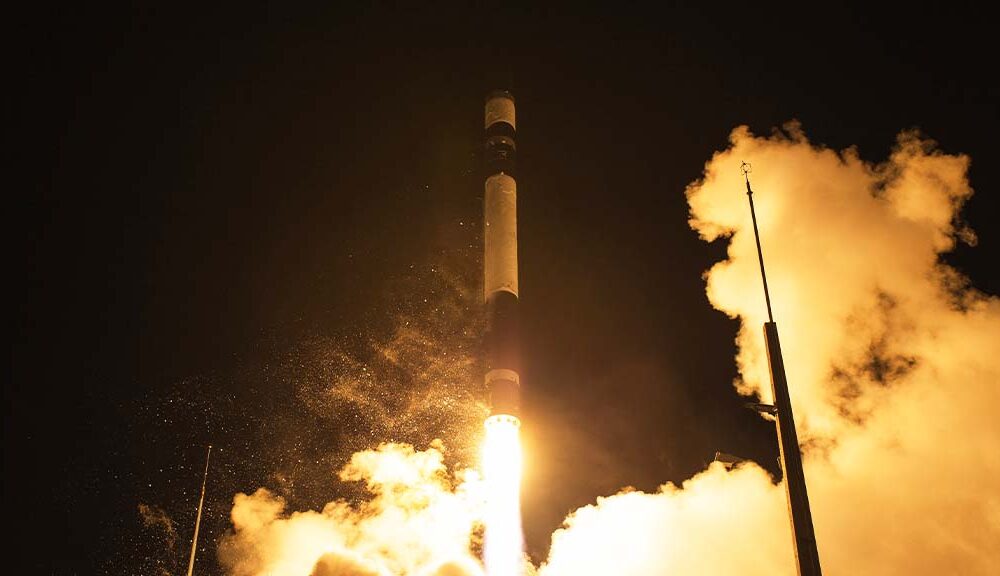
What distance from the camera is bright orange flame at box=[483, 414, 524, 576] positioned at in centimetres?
2038

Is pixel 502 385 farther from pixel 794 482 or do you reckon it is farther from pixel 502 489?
pixel 794 482

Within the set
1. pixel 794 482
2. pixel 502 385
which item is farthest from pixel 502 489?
pixel 794 482

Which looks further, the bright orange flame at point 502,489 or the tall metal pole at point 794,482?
the bright orange flame at point 502,489

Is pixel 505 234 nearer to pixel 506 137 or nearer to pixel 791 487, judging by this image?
pixel 506 137

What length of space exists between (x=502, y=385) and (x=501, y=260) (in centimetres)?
394

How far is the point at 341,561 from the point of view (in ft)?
67.3

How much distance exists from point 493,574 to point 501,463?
3.12 m

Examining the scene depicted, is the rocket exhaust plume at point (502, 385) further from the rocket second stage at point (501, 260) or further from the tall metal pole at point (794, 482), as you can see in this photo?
the tall metal pole at point (794, 482)

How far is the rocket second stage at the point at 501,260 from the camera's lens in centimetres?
2070

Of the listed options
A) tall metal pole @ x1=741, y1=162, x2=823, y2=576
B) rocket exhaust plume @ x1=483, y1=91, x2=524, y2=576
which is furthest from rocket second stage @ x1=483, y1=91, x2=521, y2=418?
tall metal pole @ x1=741, y1=162, x2=823, y2=576

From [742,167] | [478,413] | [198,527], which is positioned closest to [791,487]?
[742,167]

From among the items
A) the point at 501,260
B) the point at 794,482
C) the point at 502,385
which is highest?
the point at 501,260

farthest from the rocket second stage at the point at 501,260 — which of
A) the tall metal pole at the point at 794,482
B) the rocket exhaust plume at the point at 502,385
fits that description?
the tall metal pole at the point at 794,482

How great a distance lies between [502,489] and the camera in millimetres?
21406
